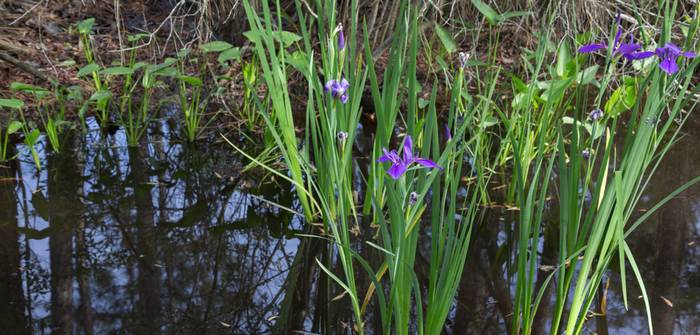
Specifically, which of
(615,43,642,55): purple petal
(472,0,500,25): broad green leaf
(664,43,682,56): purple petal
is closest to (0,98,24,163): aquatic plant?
(472,0,500,25): broad green leaf

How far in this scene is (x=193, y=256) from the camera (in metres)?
2.01

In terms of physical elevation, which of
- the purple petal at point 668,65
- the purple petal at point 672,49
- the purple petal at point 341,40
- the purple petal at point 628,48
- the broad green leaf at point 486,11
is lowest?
the purple petal at point 668,65

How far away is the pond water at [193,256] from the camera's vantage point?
5.72 ft

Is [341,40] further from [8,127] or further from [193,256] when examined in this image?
[8,127]

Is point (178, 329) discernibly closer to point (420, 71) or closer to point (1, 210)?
point (1, 210)

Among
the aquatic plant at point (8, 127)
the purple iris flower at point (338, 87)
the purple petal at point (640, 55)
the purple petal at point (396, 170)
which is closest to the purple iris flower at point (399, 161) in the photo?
the purple petal at point (396, 170)

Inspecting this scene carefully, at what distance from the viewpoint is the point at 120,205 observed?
90.4 inches

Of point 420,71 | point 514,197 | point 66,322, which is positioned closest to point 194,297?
point 66,322

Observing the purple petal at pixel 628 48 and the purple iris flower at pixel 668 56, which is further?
the purple petal at pixel 628 48

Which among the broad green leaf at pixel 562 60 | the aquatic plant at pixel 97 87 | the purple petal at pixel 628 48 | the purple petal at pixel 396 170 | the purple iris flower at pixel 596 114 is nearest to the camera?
the purple petal at pixel 396 170

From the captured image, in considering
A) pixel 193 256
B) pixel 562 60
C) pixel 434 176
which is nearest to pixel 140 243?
pixel 193 256

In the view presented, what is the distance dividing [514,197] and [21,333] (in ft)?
4.90

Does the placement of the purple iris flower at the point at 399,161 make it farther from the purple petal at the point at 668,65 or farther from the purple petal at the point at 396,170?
the purple petal at the point at 668,65

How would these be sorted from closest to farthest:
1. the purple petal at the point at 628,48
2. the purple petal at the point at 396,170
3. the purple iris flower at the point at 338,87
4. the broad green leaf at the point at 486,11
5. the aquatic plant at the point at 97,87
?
the purple petal at the point at 396,170 → the purple petal at the point at 628,48 → the purple iris flower at the point at 338,87 → the broad green leaf at the point at 486,11 → the aquatic plant at the point at 97,87
